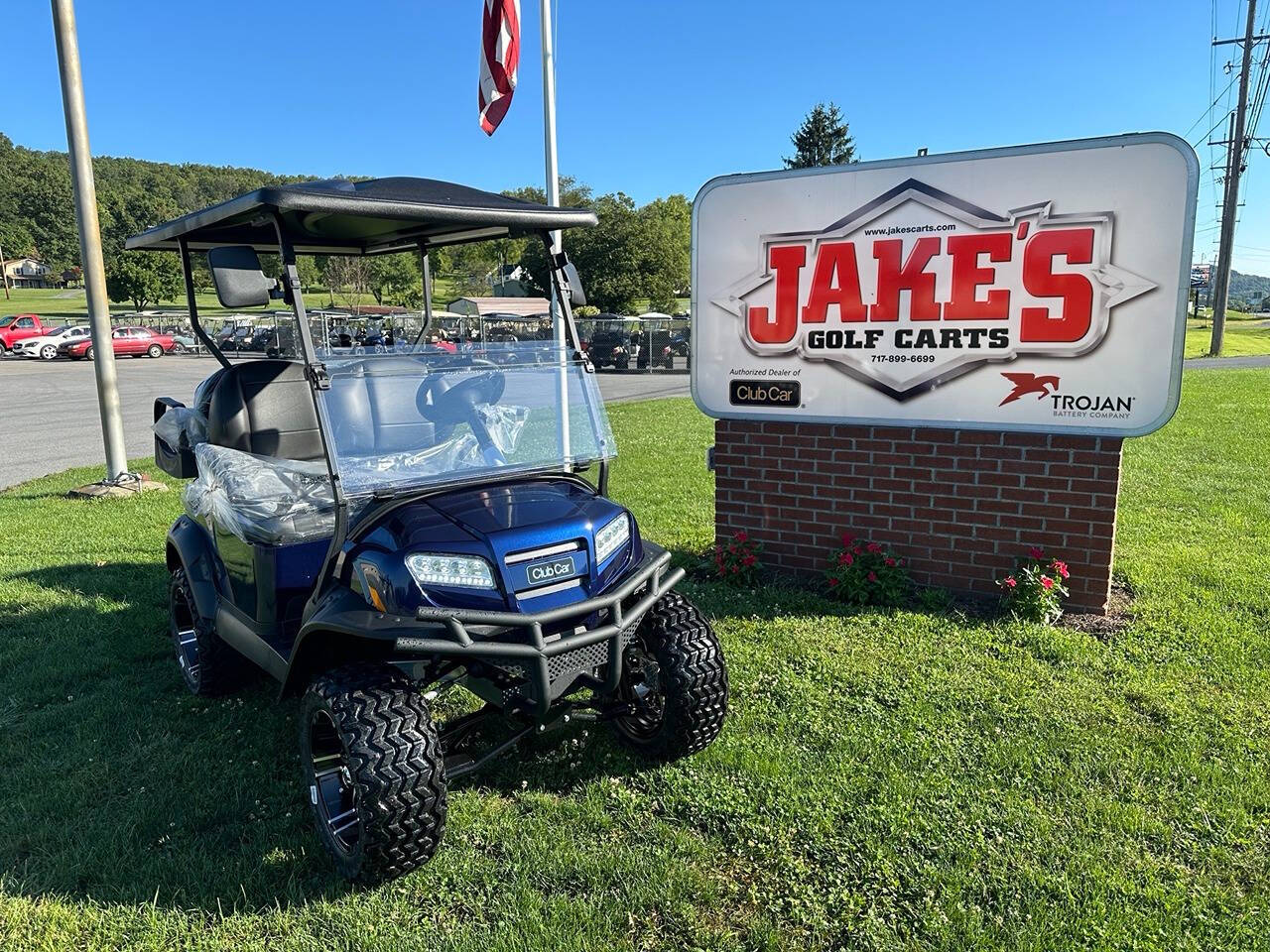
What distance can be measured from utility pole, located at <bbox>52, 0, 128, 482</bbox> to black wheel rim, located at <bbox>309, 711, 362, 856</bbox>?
20.9 ft

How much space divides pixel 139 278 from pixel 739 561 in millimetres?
58367

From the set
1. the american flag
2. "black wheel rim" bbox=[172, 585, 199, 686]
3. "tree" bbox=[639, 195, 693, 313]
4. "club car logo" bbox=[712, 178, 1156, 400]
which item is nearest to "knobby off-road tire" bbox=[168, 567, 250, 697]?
"black wheel rim" bbox=[172, 585, 199, 686]

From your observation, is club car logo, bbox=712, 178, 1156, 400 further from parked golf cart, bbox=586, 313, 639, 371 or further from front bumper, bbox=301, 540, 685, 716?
parked golf cart, bbox=586, 313, 639, 371

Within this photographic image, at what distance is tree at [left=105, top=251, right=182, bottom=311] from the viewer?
52.6 metres

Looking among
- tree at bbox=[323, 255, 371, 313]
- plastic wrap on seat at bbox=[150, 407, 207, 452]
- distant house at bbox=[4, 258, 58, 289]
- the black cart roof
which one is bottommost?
plastic wrap on seat at bbox=[150, 407, 207, 452]

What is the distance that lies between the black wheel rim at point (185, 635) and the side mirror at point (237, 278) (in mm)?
1880

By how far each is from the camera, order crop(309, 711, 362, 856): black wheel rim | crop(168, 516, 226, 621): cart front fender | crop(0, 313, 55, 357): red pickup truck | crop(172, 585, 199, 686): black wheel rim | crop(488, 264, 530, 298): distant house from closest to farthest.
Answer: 1. crop(309, 711, 362, 856): black wheel rim
2. crop(168, 516, 226, 621): cart front fender
3. crop(172, 585, 199, 686): black wheel rim
4. crop(0, 313, 55, 357): red pickup truck
5. crop(488, 264, 530, 298): distant house

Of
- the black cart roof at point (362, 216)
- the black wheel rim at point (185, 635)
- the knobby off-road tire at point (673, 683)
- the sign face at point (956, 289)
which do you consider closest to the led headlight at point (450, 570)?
the knobby off-road tire at point (673, 683)

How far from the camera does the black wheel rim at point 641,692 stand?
10.2 feet

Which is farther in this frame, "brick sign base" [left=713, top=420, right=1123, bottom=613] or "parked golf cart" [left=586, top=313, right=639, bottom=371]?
"parked golf cart" [left=586, top=313, right=639, bottom=371]

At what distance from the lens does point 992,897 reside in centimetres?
250

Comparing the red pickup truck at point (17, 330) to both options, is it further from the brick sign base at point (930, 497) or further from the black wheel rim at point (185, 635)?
the brick sign base at point (930, 497)

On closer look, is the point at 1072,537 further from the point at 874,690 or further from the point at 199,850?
the point at 199,850

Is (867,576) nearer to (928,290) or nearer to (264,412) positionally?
(928,290)
